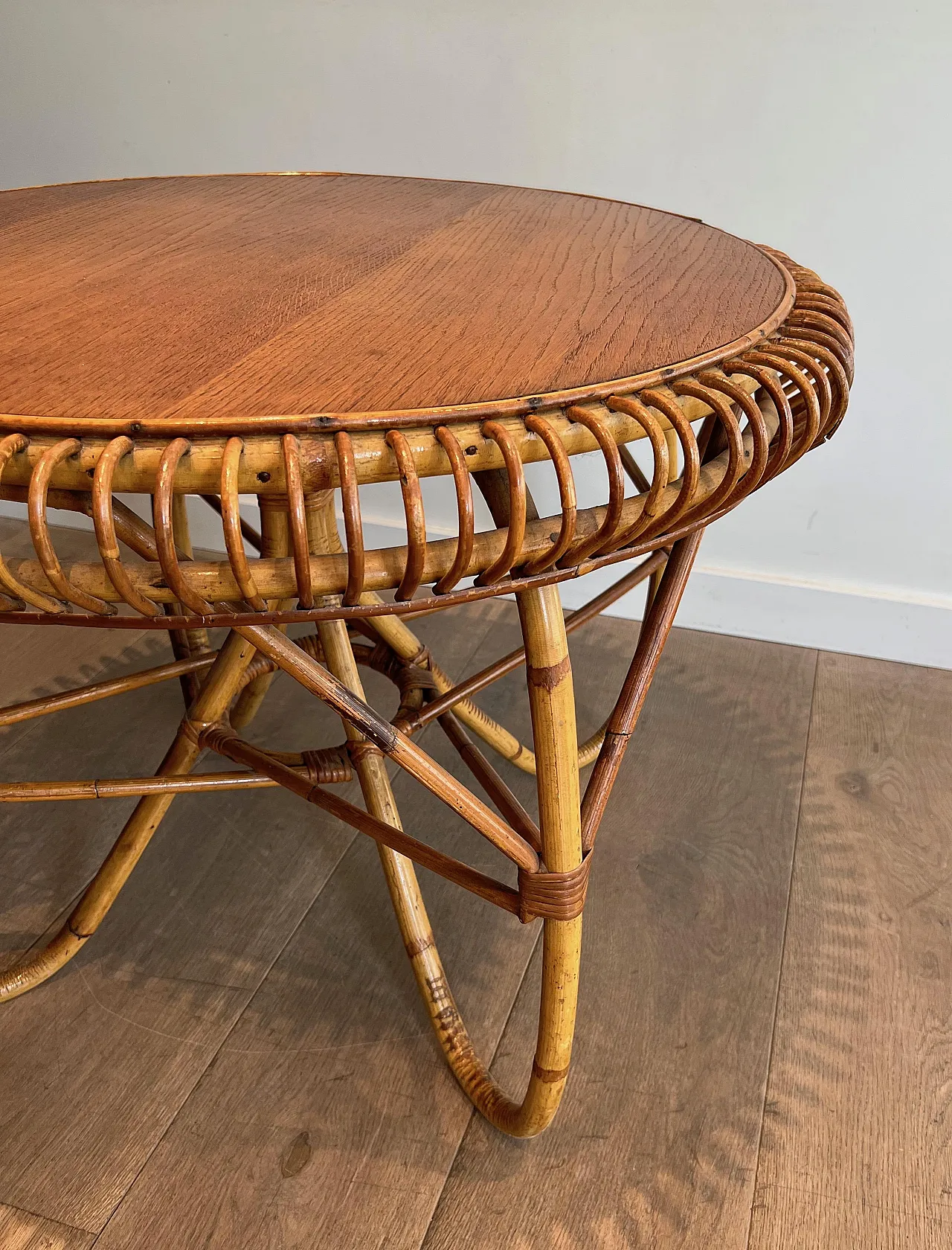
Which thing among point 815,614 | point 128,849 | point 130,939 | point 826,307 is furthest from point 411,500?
point 815,614

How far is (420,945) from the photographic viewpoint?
88cm

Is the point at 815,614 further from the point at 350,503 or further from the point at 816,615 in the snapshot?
the point at 350,503

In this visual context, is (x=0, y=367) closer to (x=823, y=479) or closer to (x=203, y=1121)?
(x=203, y=1121)

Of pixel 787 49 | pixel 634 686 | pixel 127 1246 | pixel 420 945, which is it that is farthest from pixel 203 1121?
pixel 787 49

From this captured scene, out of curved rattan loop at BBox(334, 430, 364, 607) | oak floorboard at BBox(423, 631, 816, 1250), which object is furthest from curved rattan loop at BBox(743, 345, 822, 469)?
oak floorboard at BBox(423, 631, 816, 1250)

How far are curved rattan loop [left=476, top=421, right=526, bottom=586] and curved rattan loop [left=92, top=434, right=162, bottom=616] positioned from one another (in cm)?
16

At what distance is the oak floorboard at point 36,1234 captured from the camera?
0.72 metres

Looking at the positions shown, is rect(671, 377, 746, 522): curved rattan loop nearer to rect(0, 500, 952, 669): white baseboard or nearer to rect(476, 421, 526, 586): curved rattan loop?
rect(476, 421, 526, 586): curved rattan loop

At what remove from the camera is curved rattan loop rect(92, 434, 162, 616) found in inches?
17.0

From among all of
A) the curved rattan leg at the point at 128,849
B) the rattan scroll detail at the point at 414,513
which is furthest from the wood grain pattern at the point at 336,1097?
the rattan scroll detail at the point at 414,513

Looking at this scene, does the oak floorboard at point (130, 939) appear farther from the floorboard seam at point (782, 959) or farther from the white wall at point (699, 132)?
the white wall at point (699, 132)

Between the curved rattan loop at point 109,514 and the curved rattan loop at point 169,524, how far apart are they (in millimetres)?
17

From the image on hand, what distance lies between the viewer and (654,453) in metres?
0.48

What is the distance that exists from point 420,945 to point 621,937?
203 millimetres
